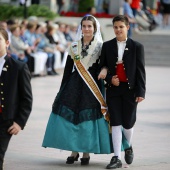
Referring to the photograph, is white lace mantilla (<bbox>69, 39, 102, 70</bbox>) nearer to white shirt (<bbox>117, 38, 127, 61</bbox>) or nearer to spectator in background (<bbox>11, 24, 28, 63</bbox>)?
white shirt (<bbox>117, 38, 127, 61</bbox>)

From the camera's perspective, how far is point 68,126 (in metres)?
8.67

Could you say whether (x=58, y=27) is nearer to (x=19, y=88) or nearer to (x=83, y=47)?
(x=83, y=47)

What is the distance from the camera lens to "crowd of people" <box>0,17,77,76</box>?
19531mm

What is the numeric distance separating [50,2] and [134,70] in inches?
960

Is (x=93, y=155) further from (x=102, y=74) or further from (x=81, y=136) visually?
(x=102, y=74)

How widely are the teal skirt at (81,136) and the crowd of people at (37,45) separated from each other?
1023cm

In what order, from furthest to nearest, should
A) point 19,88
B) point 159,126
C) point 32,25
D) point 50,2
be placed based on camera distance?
point 50,2, point 32,25, point 159,126, point 19,88

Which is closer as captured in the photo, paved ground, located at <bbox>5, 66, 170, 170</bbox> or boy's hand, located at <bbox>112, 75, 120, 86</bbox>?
boy's hand, located at <bbox>112, 75, 120, 86</bbox>

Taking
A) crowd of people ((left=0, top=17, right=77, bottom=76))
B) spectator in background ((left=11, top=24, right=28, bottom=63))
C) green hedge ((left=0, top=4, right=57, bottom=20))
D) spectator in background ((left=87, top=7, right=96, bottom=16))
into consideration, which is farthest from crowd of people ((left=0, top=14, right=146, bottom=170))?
spectator in background ((left=87, top=7, right=96, bottom=16))

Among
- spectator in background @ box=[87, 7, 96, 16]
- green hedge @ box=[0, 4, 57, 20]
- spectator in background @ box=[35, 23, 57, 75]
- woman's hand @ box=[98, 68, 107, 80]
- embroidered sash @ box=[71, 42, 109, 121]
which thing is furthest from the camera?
spectator in background @ box=[87, 7, 96, 16]

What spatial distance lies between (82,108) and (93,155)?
3.93 feet

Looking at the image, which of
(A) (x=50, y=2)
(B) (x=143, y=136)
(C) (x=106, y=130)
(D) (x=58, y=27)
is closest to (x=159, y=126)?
(B) (x=143, y=136)

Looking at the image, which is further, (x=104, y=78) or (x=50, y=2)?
(x=50, y=2)

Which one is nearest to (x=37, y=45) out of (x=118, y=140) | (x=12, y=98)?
(x=118, y=140)
